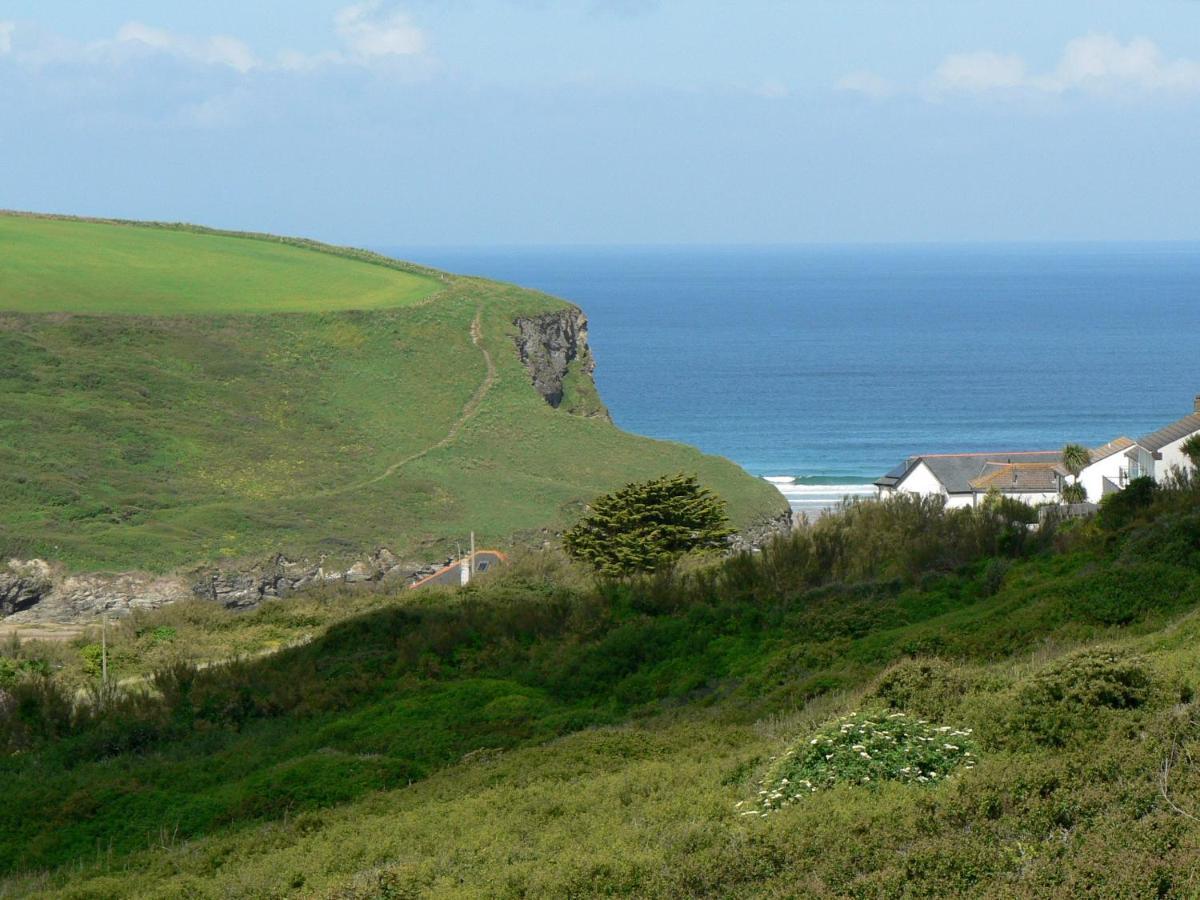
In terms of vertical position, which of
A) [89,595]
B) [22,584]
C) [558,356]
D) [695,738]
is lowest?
[89,595]

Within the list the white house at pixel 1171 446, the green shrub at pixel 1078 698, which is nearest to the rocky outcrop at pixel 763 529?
the white house at pixel 1171 446

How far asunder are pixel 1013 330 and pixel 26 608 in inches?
6159

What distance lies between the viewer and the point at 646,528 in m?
42.2

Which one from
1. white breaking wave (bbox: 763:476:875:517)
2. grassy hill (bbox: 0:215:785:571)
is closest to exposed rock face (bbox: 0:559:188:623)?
grassy hill (bbox: 0:215:785:571)

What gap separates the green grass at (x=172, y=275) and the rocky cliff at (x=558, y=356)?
7.68m

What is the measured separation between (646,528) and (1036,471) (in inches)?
918

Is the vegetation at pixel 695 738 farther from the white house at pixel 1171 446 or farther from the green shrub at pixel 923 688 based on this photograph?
the white house at pixel 1171 446

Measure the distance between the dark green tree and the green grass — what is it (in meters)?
44.7

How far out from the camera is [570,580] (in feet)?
117

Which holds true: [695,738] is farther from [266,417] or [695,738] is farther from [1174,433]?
[266,417]

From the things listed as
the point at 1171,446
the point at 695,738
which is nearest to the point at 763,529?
the point at 1171,446

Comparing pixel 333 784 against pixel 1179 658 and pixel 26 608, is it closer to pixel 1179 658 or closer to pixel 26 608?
pixel 1179 658

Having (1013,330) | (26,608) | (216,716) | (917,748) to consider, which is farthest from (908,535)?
(1013,330)

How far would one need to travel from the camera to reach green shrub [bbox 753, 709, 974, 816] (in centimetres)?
1280
